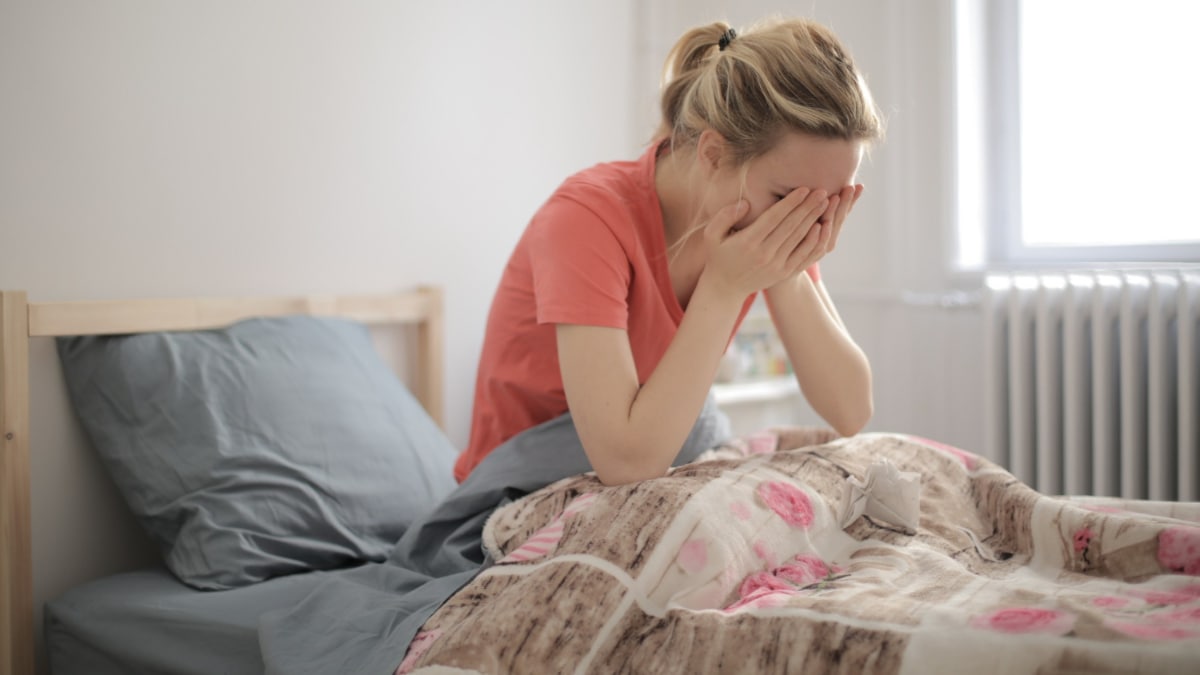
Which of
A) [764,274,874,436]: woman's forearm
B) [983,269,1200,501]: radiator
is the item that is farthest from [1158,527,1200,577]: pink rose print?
[983,269,1200,501]: radiator

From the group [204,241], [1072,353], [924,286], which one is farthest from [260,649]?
[924,286]

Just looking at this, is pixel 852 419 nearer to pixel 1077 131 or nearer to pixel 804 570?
pixel 804 570

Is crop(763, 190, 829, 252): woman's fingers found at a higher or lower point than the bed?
higher

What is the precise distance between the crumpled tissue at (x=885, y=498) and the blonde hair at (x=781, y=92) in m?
0.37

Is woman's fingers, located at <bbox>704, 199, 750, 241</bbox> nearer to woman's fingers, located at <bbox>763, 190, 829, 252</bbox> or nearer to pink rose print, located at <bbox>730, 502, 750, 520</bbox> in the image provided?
woman's fingers, located at <bbox>763, 190, 829, 252</bbox>

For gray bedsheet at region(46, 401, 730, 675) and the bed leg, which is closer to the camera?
gray bedsheet at region(46, 401, 730, 675)

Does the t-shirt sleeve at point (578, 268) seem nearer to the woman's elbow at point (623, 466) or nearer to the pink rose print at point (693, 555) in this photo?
the woman's elbow at point (623, 466)

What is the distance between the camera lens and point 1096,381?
1928 mm

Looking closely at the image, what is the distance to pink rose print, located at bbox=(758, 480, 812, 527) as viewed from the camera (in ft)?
3.27

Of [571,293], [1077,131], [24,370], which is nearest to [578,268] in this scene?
[571,293]

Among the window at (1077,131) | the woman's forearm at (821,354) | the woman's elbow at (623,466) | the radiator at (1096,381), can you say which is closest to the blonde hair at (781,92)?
the woman's forearm at (821,354)

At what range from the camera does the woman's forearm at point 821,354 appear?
131 cm

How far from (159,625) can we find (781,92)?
937mm

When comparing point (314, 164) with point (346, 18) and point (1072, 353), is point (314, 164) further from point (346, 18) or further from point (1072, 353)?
point (1072, 353)
